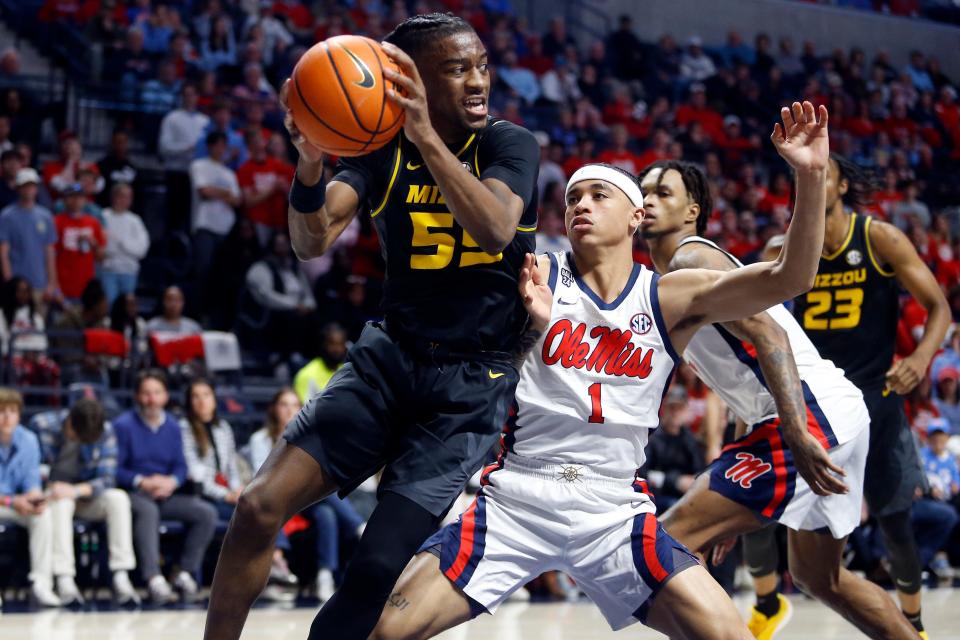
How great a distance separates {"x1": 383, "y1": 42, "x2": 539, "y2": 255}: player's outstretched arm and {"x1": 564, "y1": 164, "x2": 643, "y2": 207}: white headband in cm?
73

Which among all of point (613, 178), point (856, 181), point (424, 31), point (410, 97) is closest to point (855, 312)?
point (856, 181)

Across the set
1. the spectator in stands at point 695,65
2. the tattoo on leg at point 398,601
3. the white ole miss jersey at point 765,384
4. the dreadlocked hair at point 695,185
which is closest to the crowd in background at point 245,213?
the spectator in stands at point 695,65

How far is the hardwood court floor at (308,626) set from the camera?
21.5ft

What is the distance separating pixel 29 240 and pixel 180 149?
2103 mm

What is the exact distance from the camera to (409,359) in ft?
12.0

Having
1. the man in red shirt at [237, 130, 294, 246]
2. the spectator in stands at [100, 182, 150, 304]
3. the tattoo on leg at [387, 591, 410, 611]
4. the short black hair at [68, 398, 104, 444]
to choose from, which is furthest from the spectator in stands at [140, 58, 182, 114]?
the tattoo on leg at [387, 591, 410, 611]

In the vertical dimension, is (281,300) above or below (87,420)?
below

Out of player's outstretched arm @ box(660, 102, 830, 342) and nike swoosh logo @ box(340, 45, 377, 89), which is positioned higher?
nike swoosh logo @ box(340, 45, 377, 89)

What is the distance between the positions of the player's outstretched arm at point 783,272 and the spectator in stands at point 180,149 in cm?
859

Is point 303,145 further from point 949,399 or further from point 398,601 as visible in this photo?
point 949,399

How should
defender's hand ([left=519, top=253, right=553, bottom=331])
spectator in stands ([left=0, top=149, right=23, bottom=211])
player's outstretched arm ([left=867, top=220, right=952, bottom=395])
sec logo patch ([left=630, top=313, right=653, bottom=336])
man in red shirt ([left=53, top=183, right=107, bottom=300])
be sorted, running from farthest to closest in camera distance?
1. spectator in stands ([left=0, top=149, right=23, bottom=211])
2. man in red shirt ([left=53, top=183, right=107, bottom=300])
3. player's outstretched arm ([left=867, top=220, right=952, bottom=395])
4. sec logo patch ([left=630, top=313, right=653, bottom=336])
5. defender's hand ([left=519, top=253, right=553, bottom=331])

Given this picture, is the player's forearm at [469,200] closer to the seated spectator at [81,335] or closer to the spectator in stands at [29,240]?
the seated spectator at [81,335]

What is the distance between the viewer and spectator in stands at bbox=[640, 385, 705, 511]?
946 centimetres

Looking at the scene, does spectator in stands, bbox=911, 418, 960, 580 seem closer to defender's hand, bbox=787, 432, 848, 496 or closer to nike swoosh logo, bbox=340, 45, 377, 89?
defender's hand, bbox=787, 432, 848, 496
